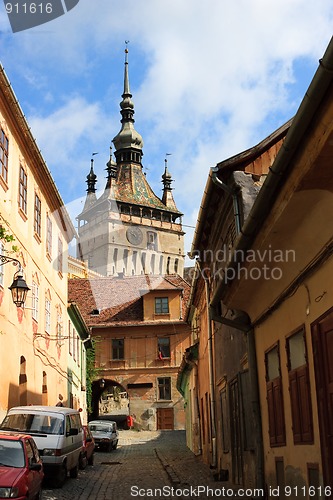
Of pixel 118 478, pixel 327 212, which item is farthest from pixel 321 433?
pixel 118 478

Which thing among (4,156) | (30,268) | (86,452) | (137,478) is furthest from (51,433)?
(4,156)

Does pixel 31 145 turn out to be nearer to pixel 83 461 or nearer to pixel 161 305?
pixel 83 461

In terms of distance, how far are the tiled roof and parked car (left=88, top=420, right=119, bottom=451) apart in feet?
51.5

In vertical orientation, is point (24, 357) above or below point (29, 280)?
below

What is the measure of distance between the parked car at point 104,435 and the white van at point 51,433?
14.1 m

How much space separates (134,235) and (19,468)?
92.3 meters

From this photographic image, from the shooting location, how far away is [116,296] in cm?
5141

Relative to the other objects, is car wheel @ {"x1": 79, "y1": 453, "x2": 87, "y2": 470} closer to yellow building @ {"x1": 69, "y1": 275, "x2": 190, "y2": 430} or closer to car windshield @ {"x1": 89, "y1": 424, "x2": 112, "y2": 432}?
car windshield @ {"x1": 89, "y1": 424, "x2": 112, "y2": 432}

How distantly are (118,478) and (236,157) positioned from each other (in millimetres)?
9211

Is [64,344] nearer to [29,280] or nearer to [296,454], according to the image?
[29,280]

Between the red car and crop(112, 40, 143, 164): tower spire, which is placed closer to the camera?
the red car

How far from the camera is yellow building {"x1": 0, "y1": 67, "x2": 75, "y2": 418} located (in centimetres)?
1764

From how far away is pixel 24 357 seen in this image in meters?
19.8

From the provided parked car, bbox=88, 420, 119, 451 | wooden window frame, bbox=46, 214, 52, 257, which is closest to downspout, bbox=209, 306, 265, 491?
wooden window frame, bbox=46, 214, 52, 257
